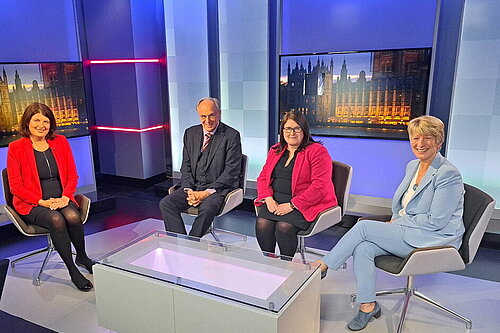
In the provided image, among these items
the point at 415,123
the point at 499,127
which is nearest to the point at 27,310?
the point at 415,123

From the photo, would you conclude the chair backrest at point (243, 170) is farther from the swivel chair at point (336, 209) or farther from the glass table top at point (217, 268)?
the glass table top at point (217, 268)

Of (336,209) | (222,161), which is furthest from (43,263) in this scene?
A: (336,209)

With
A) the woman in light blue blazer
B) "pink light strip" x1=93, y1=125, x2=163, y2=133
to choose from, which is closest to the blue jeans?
the woman in light blue blazer

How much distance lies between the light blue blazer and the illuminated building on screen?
156 centimetres

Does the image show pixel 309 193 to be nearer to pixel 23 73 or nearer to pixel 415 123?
pixel 415 123

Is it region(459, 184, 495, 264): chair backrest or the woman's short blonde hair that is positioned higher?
the woman's short blonde hair

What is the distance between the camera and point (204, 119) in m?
3.37

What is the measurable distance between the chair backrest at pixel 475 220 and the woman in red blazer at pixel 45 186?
2.42 meters

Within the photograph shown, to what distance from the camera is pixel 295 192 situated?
2.96 m

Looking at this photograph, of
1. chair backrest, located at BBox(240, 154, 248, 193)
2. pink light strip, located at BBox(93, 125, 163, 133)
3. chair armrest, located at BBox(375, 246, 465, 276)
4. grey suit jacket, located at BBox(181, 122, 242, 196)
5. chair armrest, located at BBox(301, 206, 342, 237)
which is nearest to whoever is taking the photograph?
chair armrest, located at BBox(375, 246, 465, 276)

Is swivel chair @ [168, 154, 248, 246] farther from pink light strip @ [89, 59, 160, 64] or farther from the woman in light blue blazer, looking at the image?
pink light strip @ [89, 59, 160, 64]

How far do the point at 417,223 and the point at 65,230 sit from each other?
234 centimetres

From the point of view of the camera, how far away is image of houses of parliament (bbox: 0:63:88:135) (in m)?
3.92

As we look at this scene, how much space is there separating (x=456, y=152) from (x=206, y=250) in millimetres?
2480
